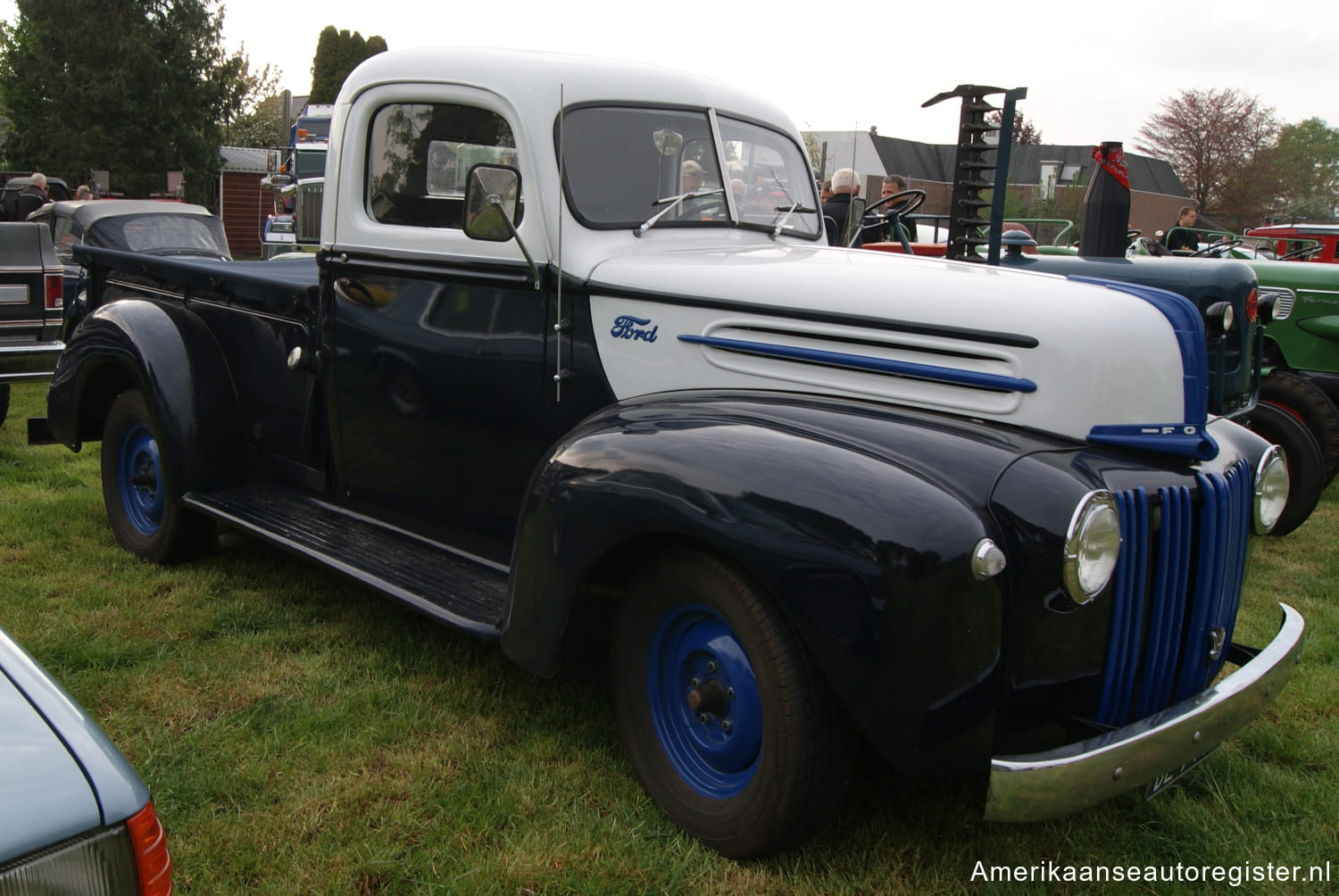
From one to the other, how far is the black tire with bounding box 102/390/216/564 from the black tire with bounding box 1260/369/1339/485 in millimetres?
5664

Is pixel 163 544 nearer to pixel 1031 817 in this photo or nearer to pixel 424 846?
pixel 424 846

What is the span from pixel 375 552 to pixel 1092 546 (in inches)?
89.8

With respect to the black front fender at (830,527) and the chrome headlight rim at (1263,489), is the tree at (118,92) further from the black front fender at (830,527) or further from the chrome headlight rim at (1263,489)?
the chrome headlight rim at (1263,489)

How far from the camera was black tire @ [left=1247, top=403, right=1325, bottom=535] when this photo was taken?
18.0 feet

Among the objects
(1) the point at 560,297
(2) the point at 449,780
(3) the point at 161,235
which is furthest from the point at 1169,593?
(3) the point at 161,235

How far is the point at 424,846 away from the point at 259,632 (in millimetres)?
1547

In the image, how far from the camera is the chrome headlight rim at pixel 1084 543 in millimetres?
2119

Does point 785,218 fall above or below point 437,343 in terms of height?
above

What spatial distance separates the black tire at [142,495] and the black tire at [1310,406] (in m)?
5.66

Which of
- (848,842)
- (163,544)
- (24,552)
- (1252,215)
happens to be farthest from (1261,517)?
(1252,215)

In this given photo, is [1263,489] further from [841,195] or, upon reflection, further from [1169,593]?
[841,195]

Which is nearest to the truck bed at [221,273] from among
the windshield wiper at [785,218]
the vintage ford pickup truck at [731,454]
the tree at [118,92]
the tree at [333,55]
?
the vintage ford pickup truck at [731,454]

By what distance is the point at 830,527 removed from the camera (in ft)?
7.09

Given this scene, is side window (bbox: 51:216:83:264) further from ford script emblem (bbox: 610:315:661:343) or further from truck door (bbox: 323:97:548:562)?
ford script emblem (bbox: 610:315:661:343)
